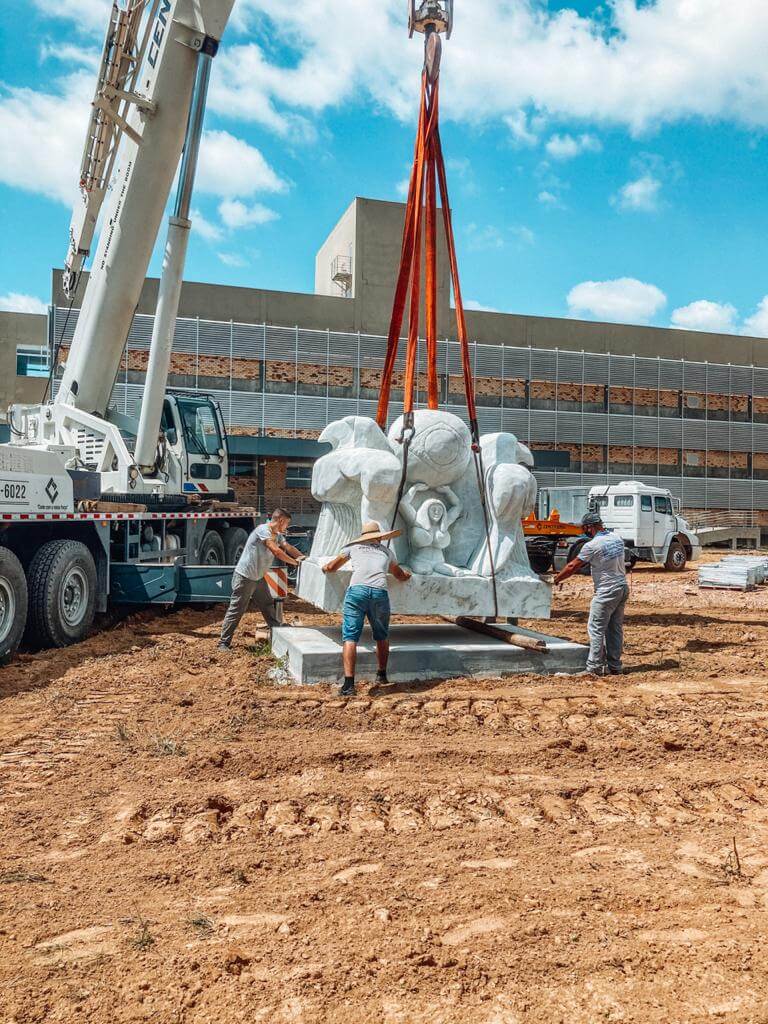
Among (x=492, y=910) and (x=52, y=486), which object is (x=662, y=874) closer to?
(x=492, y=910)

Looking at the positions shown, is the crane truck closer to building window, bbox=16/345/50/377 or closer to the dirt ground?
the dirt ground

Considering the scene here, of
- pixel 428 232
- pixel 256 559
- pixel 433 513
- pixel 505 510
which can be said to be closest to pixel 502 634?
pixel 505 510

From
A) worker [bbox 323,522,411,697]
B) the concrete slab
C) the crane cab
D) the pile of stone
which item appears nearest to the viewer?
worker [bbox 323,522,411,697]

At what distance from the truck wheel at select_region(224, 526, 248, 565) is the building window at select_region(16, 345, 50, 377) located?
23.1 m

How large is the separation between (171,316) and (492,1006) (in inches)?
387

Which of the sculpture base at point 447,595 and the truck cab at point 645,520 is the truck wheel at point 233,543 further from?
the truck cab at point 645,520

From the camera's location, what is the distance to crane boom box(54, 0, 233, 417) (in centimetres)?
1027

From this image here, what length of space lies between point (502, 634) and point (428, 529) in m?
1.43

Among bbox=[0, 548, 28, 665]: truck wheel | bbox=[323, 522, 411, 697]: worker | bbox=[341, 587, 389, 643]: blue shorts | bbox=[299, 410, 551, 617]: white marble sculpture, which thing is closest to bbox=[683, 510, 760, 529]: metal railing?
bbox=[299, 410, 551, 617]: white marble sculpture

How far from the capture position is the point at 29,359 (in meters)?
34.2

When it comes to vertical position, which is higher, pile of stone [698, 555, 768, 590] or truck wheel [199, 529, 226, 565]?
truck wheel [199, 529, 226, 565]

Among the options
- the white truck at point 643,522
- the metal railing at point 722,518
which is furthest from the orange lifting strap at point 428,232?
the metal railing at point 722,518

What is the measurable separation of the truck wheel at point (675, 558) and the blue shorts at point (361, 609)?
1648 cm

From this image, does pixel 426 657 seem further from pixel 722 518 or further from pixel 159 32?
pixel 722 518
